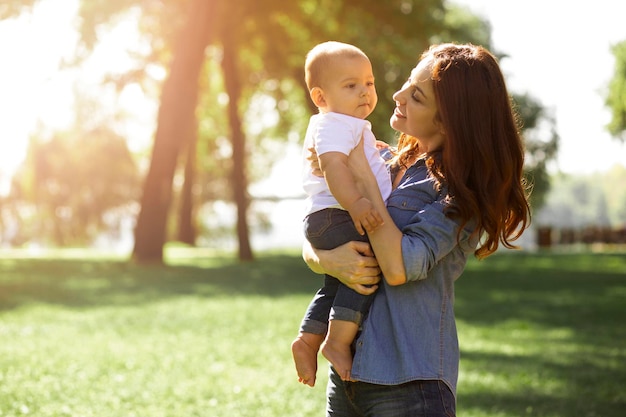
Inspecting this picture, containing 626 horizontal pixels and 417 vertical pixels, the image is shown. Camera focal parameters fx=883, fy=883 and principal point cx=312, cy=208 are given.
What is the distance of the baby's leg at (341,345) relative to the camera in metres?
2.94

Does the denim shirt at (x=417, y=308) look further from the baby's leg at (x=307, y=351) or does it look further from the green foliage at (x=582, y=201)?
the green foliage at (x=582, y=201)

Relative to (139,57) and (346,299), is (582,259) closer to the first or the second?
(139,57)

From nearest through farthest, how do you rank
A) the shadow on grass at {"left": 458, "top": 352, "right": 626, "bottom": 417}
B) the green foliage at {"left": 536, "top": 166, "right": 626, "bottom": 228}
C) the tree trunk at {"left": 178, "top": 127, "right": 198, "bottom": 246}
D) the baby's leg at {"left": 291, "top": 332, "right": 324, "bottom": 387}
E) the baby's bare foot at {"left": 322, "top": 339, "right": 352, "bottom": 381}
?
the baby's bare foot at {"left": 322, "top": 339, "right": 352, "bottom": 381}, the baby's leg at {"left": 291, "top": 332, "right": 324, "bottom": 387}, the shadow on grass at {"left": 458, "top": 352, "right": 626, "bottom": 417}, the tree trunk at {"left": 178, "top": 127, "right": 198, "bottom": 246}, the green foliage at {"left": 536, "top": 166, "right": 626, "bottom": 228}

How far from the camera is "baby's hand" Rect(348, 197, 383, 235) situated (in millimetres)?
2816

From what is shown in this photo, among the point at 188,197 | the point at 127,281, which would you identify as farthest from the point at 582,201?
the point at 127,281

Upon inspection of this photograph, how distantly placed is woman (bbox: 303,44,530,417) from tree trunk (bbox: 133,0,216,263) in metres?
20.3

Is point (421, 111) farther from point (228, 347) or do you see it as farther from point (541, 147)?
point (541, 147)

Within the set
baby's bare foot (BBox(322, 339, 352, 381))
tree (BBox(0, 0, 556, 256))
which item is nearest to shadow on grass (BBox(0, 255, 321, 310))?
tree (BBox(0, 0, 556, 256))

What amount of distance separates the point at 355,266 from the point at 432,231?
28 cm

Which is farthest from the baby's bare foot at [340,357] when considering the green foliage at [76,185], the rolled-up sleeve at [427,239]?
the green foliage at [76,185]

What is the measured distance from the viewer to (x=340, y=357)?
116 inches

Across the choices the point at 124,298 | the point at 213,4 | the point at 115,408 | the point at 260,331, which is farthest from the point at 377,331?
the point at 213,4

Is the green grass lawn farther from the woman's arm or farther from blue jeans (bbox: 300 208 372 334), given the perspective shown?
the woman's arm

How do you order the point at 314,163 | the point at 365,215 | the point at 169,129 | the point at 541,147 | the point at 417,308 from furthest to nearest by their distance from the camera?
the point at 541,147, the point at 169,129, the point at 314,163, the point at 417,308, the point at 365,215
